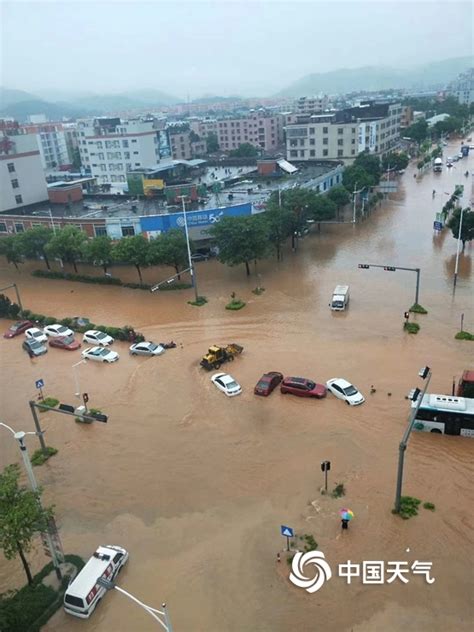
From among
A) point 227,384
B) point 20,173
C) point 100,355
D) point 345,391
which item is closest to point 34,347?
point 100,355

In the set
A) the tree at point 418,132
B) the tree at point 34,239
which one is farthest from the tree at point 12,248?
the tree at point 418,132

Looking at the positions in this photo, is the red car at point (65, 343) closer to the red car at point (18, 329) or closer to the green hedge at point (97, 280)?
the red car at point (18, 329)

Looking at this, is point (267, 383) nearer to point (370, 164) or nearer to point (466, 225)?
point (466, 225)

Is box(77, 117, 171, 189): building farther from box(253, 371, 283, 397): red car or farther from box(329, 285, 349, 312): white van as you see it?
box(253, 371, 283, 397): red car

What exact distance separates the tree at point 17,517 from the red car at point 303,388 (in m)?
11.9

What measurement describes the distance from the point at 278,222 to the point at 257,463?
25334 mm

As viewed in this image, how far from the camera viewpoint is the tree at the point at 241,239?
35.7m

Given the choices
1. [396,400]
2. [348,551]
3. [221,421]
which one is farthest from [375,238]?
[348,551]

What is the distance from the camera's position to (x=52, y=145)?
11094 centimetres

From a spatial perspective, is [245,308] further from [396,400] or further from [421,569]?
[421,569]

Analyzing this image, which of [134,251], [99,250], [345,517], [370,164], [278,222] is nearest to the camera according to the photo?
[345,517]

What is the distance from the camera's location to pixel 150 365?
87.0 ft

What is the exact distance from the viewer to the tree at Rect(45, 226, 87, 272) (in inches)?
1577

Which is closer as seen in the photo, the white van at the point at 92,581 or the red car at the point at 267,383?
the white van at the point at 92,581
